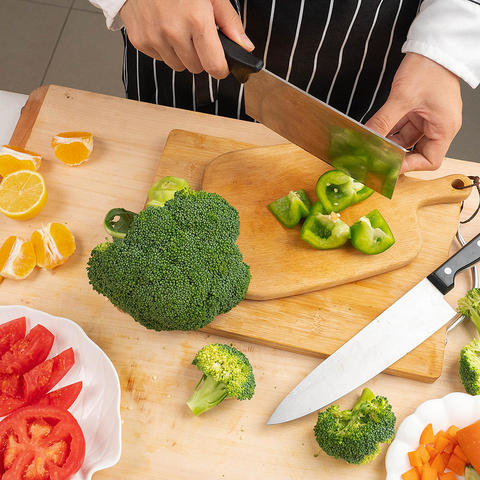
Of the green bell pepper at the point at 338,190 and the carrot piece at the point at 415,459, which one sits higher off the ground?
the green bell pepper at the point at 338,190

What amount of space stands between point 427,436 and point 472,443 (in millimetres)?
100

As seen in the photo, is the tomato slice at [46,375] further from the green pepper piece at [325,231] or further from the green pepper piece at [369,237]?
the green pepper piece at [369,237]

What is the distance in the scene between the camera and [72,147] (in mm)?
1542

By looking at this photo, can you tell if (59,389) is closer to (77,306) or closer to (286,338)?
(77,306)

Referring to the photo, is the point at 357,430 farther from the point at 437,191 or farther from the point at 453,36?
the point at 453,36

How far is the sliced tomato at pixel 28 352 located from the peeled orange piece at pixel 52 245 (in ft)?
0.75

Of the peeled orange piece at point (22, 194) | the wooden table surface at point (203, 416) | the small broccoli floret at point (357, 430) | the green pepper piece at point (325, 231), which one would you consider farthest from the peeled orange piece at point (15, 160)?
the small broccoli floret at point (357, 430)

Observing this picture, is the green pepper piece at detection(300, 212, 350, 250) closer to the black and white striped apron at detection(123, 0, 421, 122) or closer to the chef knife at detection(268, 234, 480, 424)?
A: the chef knife at detection(268, 234, 480, 424)

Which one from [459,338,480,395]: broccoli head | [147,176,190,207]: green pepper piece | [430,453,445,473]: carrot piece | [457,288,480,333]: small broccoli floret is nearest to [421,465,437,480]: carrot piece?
[430,453,445,473]: carrot piece

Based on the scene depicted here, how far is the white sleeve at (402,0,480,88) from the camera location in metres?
1.35

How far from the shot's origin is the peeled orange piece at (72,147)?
1.54 m

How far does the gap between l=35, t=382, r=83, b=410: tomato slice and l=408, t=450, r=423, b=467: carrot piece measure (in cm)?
80

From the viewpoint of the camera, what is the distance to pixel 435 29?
1349 mm

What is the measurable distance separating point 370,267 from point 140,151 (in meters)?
0.81
